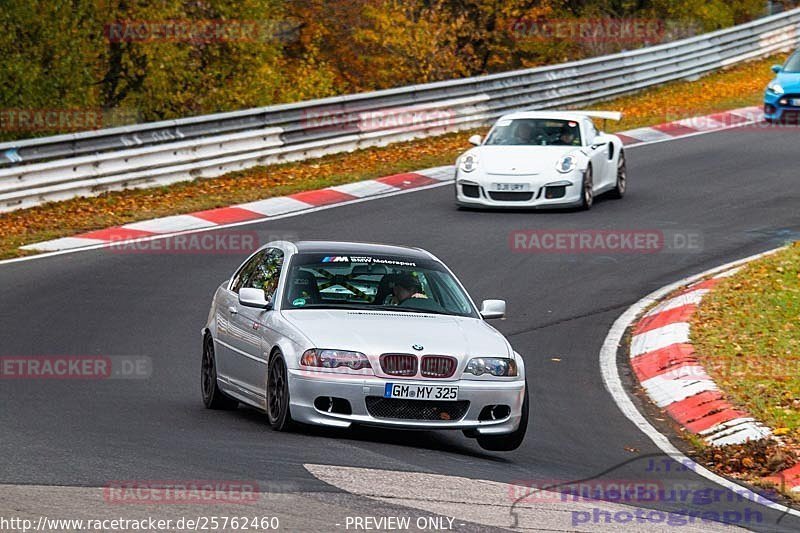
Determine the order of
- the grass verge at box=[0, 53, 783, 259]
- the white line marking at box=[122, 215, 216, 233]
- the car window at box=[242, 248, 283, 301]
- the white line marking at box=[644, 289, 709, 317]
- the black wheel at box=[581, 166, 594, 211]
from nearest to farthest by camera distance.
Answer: the car window at box=[242, 248, 283, 301] → the white line marking at box=[644, 289, 709, 317] → the white line marking at box=[122, 215, 216, 233] → the grass verge at box=[0, 53, 783, 259] → the black wheel at box=[581, 166, 594, 211]

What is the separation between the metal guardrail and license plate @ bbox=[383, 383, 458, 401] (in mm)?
11518

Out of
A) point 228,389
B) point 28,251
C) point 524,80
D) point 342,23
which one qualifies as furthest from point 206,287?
point 342,23

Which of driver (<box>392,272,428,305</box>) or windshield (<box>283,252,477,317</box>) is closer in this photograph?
windshield (<box>283,252,477,317</box>)

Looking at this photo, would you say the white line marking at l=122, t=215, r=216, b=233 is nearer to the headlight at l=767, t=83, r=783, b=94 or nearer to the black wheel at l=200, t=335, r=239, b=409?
the black wheel at l=200, t=335, r=239, b=409

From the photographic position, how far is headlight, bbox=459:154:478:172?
64.8 ft

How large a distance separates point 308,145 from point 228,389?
13.8 meters

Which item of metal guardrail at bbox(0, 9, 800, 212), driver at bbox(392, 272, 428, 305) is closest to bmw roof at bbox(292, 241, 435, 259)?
driver at bbox(392, 272, 428, 305)

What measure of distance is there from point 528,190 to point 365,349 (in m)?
11.0

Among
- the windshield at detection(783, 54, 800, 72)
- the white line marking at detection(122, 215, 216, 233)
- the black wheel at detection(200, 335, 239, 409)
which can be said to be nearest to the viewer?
the black wheel at detection(200, 335, 239, 409)

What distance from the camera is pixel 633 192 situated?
21547 millimetres

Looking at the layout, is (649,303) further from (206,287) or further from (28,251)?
(28,251)

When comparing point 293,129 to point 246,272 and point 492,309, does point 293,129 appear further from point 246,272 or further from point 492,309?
point 492,309

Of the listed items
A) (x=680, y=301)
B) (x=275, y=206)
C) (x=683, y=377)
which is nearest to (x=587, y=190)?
(x=275, y=206)

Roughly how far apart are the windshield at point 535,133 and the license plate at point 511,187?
100cm
